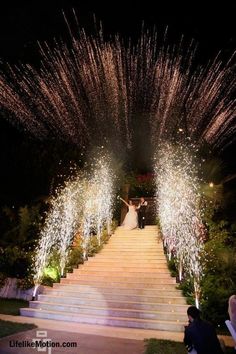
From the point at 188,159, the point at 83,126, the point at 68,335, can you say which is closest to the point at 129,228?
the point at 188,159

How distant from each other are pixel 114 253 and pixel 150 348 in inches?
342

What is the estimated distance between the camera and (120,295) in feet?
38.5

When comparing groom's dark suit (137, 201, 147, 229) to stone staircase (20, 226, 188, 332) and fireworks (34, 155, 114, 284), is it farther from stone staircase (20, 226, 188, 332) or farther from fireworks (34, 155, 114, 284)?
stone staircase (20, 226, 188, 332)

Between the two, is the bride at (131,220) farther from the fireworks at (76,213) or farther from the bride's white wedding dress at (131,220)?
the fireworks at (76,213)

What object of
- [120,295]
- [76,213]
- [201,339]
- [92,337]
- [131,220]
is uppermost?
[76,213]

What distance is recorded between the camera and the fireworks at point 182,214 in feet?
41.0

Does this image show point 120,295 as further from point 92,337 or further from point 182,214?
point 182,214

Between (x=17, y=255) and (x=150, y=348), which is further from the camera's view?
(x=17, y=255)

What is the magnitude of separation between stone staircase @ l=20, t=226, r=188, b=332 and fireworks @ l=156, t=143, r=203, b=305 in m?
0.83

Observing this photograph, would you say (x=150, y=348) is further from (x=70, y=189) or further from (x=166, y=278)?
(x=70, y=189)

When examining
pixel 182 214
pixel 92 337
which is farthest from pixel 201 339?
pixel 182 214

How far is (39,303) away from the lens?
467 inches

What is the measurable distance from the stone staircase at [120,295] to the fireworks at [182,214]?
0.83 meters

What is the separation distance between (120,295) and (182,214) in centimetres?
579
